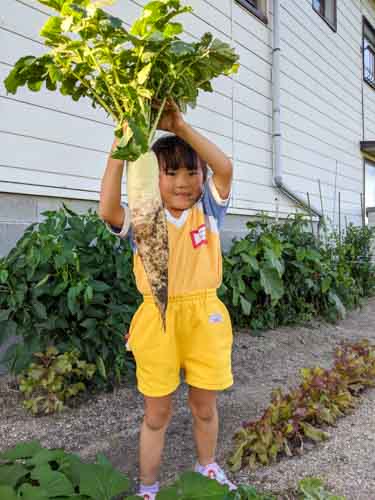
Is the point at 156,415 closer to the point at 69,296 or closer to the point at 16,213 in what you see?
the point at 69,296

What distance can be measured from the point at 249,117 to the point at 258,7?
1513 mm

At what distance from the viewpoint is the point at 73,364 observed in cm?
240

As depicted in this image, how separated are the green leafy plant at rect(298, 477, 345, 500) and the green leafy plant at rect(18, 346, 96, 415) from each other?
1.20 metres

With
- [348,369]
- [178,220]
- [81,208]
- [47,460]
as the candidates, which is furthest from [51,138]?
[348,369]

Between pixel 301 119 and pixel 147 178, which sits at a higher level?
pixel 301 119

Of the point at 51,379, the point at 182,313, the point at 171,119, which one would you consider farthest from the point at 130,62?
the point at 51,379

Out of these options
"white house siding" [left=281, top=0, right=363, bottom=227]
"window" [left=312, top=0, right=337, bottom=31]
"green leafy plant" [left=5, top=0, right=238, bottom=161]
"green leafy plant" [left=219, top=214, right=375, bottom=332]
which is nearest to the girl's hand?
"green leafy plant" [left=5, top=0, right=238, bottom=161]

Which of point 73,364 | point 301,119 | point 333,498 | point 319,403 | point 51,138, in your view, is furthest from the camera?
point 301,119

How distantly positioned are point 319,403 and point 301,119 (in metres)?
4.75

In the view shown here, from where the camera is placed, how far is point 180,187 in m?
1.56

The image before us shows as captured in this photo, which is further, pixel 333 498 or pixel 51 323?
pixel 51 323

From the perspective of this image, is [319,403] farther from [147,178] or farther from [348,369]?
[147,178]

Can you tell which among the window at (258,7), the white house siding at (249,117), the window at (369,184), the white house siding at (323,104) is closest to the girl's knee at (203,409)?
the white house siding at (249,117)

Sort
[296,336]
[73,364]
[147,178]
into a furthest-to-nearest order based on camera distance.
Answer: [296,336]
[73,364]
[147,178]
